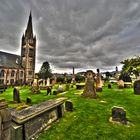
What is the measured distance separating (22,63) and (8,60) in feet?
30.4

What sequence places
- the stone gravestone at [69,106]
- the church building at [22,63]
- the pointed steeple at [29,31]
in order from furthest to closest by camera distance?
1. the pointed steeple at [29,31]
2. the church building at [22,63]
3. the stone gravestone at [69,106]

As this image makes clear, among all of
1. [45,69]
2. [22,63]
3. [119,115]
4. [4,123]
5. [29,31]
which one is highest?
[29,31]

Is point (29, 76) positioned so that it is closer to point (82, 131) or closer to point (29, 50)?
point (29, 50)

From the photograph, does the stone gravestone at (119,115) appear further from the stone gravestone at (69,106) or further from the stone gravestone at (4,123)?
the stone gravestone at (4,123)

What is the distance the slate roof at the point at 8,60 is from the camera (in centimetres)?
5364

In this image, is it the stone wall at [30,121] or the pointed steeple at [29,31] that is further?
the pointed steeple at [29,31]

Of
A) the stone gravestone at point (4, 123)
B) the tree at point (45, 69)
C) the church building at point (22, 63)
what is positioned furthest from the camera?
the tree at point (45, 69)

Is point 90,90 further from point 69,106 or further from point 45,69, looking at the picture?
point 45,69

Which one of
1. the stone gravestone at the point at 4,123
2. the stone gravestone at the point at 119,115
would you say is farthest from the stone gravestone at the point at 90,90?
the stone gravestone at the point at 4,123

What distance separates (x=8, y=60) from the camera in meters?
57.2

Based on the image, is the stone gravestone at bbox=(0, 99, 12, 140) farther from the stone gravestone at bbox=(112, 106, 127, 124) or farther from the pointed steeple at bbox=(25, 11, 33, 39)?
the pointed steeple at bbox=(25, 11, 33, 39)

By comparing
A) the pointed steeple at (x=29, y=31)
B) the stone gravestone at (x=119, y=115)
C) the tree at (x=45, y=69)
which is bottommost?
the stone gravestone at (x=119, y=115)

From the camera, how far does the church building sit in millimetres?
53094

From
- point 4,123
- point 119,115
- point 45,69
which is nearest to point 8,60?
point 45,69
